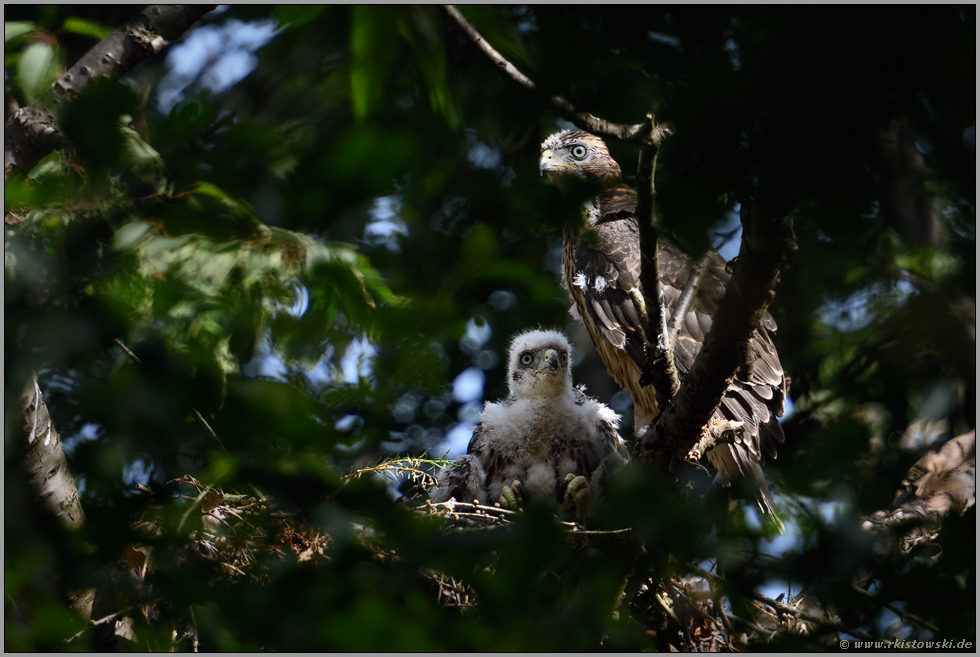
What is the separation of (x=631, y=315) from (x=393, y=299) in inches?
116

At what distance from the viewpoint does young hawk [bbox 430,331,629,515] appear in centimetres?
329

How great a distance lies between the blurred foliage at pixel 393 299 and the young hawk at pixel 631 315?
1.89 meters

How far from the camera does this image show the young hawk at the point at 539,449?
329 cm

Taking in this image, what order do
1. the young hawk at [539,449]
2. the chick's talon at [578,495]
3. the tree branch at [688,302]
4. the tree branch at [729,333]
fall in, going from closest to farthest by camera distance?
the tree branch at [688,302], the tree branch at [729,333], the chick's talon at [578,495], the young hawk at [539,449]

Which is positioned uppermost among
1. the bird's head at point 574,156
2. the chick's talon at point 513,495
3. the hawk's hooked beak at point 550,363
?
the bird's head at point 574,156

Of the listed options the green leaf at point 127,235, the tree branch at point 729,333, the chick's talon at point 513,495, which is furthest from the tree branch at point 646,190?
the chick's talon at point 513,495

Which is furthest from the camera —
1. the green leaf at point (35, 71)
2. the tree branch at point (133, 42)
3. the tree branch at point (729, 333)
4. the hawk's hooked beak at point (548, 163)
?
the hawk's hooked beak at point (548, 163)

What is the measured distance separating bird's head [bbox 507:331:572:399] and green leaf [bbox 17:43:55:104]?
256 cm

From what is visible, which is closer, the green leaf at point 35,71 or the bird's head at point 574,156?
the green leaf at point 35,71

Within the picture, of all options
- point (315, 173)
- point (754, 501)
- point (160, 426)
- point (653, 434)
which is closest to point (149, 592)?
point (160, 426)

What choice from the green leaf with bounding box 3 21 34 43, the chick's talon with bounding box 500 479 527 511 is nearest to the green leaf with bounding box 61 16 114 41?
the green leaf with bounding box 3 21 34 43

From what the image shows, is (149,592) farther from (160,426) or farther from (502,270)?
(502,270)

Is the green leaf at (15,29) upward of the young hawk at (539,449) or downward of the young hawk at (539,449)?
upward

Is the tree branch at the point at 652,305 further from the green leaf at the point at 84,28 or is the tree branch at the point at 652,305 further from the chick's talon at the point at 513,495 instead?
the green leaf at the point at 84,28
